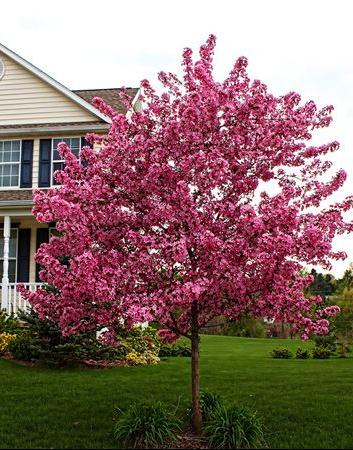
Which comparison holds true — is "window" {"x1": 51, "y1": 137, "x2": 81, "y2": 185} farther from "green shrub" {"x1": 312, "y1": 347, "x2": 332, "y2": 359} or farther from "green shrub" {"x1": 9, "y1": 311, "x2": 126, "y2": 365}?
"green shrub" {"x1": 312, "y1": 347, "x2": 332, "y2": 359}

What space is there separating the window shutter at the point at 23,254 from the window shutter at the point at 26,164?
1.35m

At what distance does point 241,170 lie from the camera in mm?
7254

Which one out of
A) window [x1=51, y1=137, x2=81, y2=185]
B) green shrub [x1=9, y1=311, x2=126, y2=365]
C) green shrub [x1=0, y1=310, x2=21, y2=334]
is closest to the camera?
green shrub [x1=9, y1=311, x2=126, y2=365]

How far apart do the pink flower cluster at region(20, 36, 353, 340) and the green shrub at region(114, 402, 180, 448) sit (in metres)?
1.06

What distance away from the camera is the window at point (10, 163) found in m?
17.2

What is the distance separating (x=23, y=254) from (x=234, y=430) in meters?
11.4

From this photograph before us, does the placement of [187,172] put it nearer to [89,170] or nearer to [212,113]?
[212,113]

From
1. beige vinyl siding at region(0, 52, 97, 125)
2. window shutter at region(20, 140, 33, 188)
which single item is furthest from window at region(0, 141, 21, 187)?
beige vinyl siding at region(0, 52, 97, 125)

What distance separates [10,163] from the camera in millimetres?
17281

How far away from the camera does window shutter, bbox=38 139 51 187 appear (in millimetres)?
16828

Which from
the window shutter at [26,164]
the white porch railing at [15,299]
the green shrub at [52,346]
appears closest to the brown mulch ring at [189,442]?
the green shrub at [52,346]

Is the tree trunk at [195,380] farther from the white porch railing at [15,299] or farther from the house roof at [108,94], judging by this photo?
the house roof at [108,94]

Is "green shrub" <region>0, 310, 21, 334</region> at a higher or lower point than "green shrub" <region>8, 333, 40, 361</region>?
higher

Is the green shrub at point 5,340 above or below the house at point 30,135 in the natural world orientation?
below
